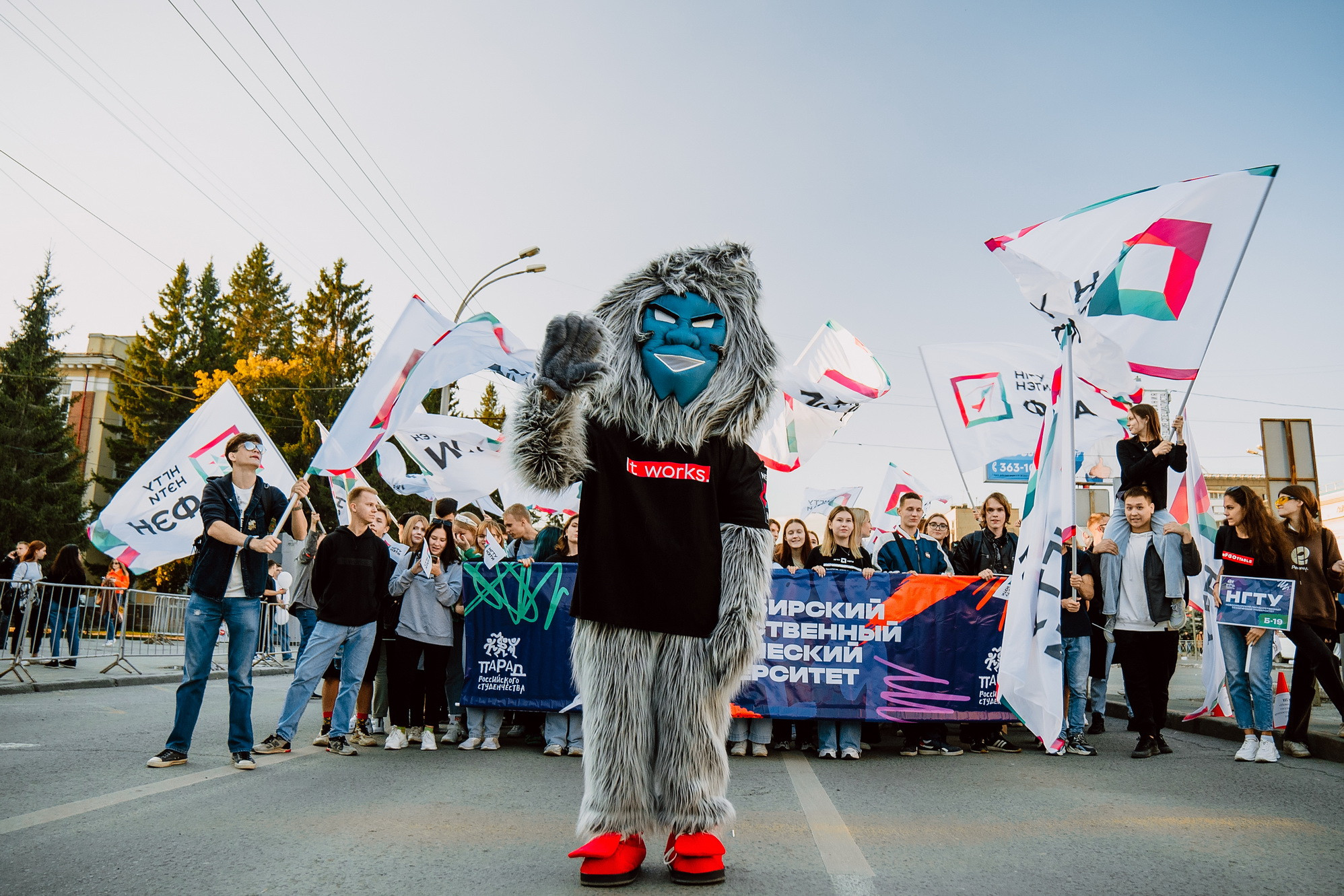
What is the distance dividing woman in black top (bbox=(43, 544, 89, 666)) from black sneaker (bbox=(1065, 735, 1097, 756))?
40.9ft

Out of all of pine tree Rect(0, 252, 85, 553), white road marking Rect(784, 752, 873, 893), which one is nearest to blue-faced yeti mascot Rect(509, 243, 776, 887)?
white road marking Rect(784, 752, 873, 893)

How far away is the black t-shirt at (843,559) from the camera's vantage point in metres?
8.11

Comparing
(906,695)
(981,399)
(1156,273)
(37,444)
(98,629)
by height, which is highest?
(37,444)

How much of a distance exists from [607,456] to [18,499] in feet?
127

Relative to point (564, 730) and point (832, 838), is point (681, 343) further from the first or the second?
point (564, 730)

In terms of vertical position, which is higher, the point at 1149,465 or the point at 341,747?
the point at 1149,465

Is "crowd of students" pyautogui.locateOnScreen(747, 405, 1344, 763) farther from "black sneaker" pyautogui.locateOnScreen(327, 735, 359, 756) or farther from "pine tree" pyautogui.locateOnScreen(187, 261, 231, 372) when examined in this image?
"pine tree" pyautogui.locateOnScreen(187, 261, 231, 372)

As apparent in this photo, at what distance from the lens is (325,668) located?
7035 mm

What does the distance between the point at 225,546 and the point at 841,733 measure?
15.5 feet

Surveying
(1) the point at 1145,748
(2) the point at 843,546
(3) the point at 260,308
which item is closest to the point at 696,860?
(2) the point at 843,546

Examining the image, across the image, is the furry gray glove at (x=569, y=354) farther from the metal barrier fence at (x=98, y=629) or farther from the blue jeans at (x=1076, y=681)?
the metal barrier fence at (x=98, y=629)

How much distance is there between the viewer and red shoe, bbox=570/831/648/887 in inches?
134

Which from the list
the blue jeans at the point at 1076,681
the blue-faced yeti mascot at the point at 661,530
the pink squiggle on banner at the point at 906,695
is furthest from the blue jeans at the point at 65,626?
the blue jeans at the point at 1076,681

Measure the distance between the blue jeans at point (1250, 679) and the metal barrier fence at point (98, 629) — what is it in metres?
9.38
